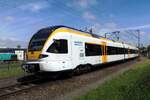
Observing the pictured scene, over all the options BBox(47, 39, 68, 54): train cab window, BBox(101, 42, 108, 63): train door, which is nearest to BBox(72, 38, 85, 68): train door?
BBox(47, 39, 68, 54): train cab window

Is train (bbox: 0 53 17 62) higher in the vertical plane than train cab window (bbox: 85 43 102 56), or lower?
lower

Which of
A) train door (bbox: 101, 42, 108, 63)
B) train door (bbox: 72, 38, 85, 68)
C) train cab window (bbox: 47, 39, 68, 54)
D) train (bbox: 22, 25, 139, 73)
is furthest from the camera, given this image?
train door (bbox: 101, 42, 108, 63)

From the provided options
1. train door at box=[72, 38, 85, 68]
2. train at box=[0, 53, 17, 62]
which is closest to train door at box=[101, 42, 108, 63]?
train door at box=[72, 38, 85, 68]

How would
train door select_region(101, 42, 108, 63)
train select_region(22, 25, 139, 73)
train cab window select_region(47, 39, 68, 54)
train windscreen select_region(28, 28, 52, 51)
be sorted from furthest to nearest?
train door select_region(101, 42, 108, 63), train windscreen select_region(28, 28, 52, 51), train cab window select_region(47, 39, 68, 54), train select_region(22, 25, 139, 73)

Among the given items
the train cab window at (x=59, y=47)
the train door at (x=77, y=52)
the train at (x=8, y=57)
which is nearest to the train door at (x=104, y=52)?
the train door at (x=77, y=52)

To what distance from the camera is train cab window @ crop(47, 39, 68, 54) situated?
A: 12777mm

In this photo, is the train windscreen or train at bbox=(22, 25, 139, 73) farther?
the train windscreen

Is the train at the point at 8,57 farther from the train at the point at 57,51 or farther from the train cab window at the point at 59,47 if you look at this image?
the train cab window at the point at 59,47

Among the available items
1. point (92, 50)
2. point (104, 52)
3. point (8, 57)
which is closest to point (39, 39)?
point (92, 50)

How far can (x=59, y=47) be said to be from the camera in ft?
43.3

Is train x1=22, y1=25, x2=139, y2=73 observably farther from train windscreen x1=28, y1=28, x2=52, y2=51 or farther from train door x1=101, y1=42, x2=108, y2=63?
train door x1=101, y1=42, x2=108, y2=63

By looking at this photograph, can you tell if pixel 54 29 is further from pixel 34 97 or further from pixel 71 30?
pixel 34 97

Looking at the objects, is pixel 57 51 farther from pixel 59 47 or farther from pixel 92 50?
pixel 92 50

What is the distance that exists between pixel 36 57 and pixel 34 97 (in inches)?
144
